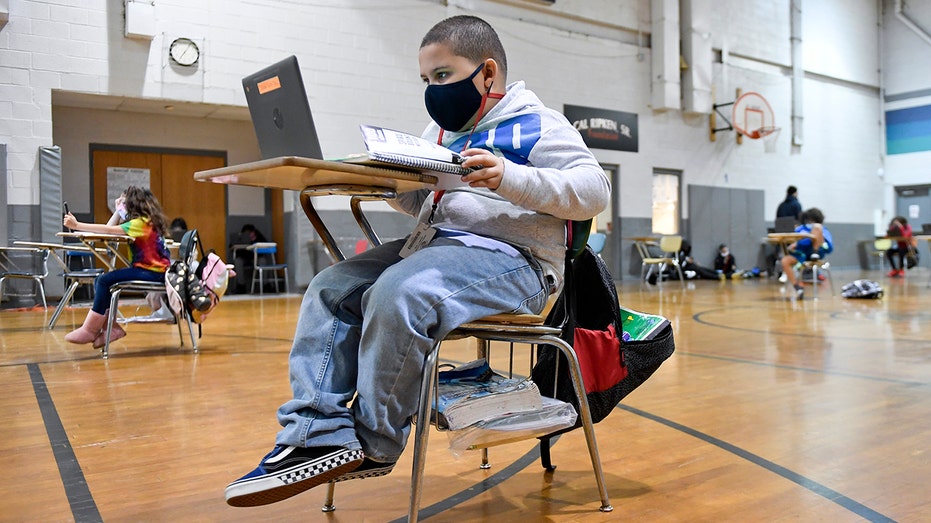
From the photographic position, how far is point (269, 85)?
1.47 m

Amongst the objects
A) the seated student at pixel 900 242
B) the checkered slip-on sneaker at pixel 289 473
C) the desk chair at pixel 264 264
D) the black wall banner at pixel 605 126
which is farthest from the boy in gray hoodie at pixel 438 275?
the seated student at pixel 900 242

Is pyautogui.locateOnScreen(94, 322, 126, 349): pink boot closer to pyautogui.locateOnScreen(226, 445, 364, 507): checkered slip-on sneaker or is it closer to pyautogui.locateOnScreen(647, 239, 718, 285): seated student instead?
pyautogui.locateOnScreen(226, 445, 364, 507): checkered slip-on sneaker

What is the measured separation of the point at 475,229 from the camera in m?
1.53

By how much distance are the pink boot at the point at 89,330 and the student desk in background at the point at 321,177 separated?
3126mm

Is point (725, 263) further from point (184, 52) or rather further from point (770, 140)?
point (184, 52)

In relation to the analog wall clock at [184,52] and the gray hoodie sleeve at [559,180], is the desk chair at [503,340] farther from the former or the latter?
the analog wall clock at [184,52]

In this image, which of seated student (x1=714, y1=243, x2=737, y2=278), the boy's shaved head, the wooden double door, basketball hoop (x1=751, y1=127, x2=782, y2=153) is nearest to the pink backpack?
the boy's shaved head

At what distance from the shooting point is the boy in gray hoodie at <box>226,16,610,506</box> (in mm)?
1258

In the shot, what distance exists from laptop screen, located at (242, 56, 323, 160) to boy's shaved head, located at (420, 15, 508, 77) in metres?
0.30

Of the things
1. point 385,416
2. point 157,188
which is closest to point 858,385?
point 385,416

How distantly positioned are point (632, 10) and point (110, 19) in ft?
26.3

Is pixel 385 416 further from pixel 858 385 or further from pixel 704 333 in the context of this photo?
pixel 704 333

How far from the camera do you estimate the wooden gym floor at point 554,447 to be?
1.66 m

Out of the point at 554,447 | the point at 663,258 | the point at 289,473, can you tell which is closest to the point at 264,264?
the point at 663,258
